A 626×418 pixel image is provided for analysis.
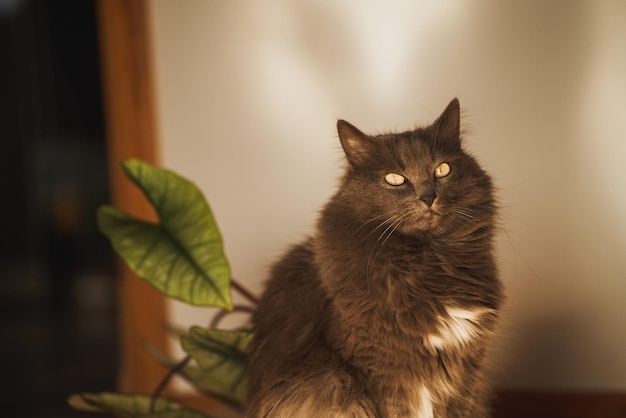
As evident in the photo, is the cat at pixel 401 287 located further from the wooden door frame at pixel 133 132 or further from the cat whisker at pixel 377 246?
the wooden door frame at pixel 133 132

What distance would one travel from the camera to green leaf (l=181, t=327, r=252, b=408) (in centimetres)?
121

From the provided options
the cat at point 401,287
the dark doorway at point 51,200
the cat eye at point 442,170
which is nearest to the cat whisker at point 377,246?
the cat at point 401,287

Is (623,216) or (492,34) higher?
(492,34)

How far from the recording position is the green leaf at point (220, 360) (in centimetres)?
121

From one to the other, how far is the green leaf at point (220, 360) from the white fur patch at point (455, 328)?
442 millimetres

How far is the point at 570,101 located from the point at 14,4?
1975 millimetres

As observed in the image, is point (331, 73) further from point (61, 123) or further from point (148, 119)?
point (61, 123)

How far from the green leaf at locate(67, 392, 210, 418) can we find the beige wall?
1.42ft

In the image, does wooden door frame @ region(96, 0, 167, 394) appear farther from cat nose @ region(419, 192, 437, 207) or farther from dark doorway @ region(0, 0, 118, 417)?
cat nose @ region(419, 192, 437, 207)

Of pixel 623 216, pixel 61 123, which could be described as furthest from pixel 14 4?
pixel 623 216

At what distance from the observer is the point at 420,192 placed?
885 mm

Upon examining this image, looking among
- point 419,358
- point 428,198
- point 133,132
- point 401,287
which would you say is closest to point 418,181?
point 428,198

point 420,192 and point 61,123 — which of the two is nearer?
point 420,192

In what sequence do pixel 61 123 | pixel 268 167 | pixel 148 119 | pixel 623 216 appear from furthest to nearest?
pixel 61 123
pixel 148 119
pixel 268 167
pixel 623 216
